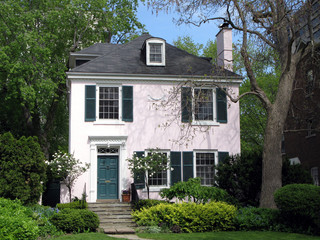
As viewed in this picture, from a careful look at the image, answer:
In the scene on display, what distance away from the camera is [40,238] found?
37.2ft

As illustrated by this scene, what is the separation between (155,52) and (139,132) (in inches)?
157

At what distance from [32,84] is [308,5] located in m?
15.6

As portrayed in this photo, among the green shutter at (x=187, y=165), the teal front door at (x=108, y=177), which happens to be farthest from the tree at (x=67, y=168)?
the green shutter at (x=187, y=165)

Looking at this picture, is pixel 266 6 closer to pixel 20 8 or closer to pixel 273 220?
pixel 273 220

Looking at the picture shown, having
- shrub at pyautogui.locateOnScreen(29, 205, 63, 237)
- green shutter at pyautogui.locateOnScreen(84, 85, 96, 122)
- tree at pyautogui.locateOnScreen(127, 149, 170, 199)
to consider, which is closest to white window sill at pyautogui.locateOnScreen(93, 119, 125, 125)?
green shutter at pyautogui.locateOnScreen(84, 85, 96, 122)

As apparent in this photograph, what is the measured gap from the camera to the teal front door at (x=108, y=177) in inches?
669

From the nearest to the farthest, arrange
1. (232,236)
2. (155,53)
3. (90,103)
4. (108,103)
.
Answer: (232,236) < (90,103) < (108,103) < (155,53)

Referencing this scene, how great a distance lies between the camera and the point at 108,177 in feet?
56.4

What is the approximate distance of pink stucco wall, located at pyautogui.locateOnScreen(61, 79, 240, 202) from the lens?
1686 centimetres

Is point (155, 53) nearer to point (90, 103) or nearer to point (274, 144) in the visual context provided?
point (90, 103)

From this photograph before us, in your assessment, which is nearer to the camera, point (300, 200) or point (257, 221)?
point (300, 200)

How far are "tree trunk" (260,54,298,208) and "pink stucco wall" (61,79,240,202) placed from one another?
234cm

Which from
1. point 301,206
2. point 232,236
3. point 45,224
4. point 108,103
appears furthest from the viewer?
point 108,103

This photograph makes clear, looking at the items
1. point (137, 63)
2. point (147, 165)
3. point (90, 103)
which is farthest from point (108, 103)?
point (147, 165)
